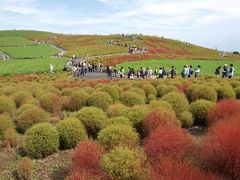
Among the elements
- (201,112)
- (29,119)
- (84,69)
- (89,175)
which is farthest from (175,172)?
(84,69)

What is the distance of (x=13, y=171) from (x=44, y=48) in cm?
9916

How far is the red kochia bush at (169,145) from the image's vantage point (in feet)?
34.8

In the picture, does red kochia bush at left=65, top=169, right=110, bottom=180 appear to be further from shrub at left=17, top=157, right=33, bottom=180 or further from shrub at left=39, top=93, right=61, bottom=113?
shrub at left=39, top=93, right=61, bottom=113

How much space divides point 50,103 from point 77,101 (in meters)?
1.65

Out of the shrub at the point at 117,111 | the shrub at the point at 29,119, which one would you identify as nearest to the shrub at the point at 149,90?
the shrub at the point at 117,111

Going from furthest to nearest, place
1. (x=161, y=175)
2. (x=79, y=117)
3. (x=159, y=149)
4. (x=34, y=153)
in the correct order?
(x=79, y=117)
(x=34, y=153)
(x=159, y=149)
(x=161, y=175)

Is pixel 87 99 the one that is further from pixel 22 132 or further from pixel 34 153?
pixel 34 153

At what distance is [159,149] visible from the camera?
10.7m

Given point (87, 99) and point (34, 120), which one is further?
point (87, 99)

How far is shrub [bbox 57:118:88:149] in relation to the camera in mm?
14734

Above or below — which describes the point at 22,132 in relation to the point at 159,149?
below

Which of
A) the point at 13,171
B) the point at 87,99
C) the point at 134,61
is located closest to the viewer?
the point at 13,171

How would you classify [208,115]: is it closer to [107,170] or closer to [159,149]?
[159,149]

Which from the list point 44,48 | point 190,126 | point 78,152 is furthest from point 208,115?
point 44,48
